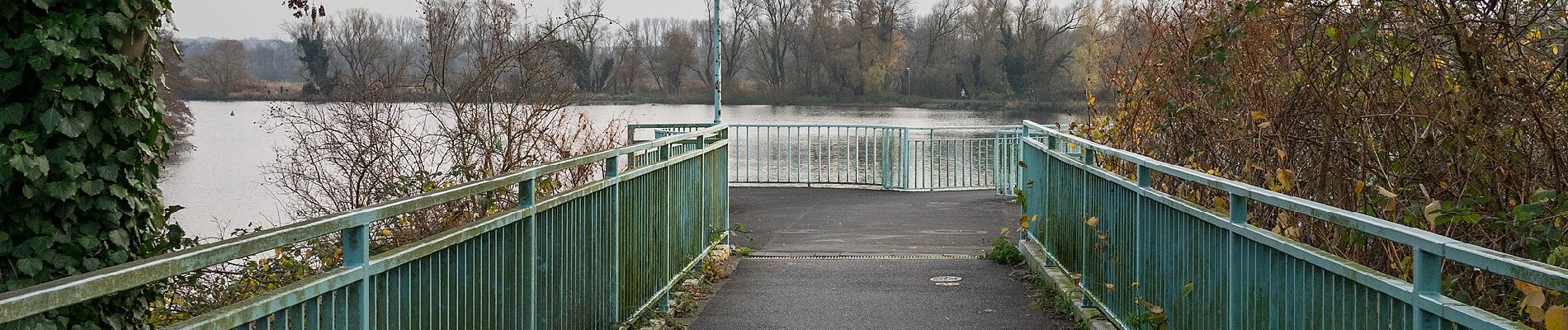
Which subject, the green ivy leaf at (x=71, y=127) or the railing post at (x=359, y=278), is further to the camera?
the green ivy leaf at (x=71, y=127)

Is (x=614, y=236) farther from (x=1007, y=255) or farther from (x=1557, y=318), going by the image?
(x=1007, y=255)

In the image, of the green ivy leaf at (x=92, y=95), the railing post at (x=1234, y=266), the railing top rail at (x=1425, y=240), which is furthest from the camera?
the green ivy leaf at (x=92, y=95)

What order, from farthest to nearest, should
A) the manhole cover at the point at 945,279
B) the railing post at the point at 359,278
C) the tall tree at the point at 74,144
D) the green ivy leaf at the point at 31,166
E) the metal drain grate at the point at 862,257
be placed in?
1. the metal drain grate at the point at 862,257
2. the manhole cover at the point at 945,279
3. the tall tree at the point at 74,144
4. the green ivy leaf at the point at 31,166
5. the railing post at the point at 359,278

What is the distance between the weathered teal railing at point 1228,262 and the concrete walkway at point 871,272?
2.28ft

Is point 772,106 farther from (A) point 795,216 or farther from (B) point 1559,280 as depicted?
(B) point 1559,280

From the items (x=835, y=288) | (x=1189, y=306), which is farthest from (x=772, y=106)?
(x=1189, y=306)

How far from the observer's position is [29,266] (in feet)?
18.9

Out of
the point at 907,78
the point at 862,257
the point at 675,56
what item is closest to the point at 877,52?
the point at 907,78

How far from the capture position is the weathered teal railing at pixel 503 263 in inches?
104

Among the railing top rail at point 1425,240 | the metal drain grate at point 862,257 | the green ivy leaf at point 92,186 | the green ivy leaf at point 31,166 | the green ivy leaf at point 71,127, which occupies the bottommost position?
the metal drain grate at point 862,257

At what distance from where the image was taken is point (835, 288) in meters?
9.35

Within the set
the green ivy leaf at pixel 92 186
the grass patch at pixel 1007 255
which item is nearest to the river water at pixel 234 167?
the green ivy leaf at pixel 92 186

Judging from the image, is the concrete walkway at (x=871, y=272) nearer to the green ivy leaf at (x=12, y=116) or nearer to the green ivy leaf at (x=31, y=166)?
the green ivy leaf at (x=31, y=166)

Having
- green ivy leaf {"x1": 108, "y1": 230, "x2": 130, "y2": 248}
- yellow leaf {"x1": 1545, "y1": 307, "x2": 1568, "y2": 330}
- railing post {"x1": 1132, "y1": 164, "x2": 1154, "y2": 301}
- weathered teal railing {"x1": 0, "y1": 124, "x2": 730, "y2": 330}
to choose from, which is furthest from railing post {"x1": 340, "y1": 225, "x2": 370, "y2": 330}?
railing post {"x1": 1132, "y1": 164, "x2": 1154, "y2": 301}
